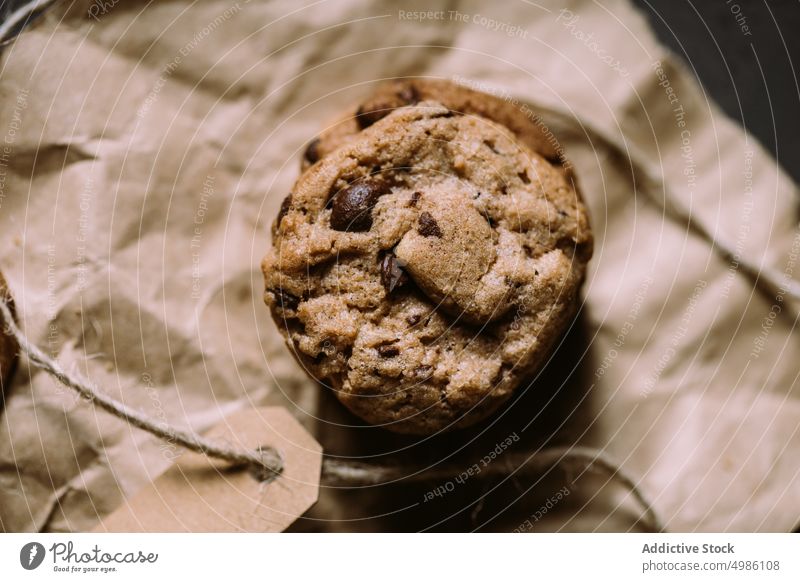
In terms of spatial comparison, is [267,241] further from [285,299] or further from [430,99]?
[430,99]

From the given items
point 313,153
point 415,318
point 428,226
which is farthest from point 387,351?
point 313,153

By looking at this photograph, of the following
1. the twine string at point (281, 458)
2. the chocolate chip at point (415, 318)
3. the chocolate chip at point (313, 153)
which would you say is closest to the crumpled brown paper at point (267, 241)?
the twine string at point (281, 458)

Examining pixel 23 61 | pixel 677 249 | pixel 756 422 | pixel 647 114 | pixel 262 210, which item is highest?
pixel 23 61

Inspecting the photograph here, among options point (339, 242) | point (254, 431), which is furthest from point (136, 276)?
point (339, 242)

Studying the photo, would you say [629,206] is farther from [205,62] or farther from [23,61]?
[23,61]

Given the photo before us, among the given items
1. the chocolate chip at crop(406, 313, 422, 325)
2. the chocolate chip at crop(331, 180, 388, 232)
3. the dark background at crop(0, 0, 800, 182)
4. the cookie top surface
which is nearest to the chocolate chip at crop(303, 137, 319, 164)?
the cookie top surface

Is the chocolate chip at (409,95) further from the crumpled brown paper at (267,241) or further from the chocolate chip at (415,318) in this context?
the chocolate chip at (415,318)
